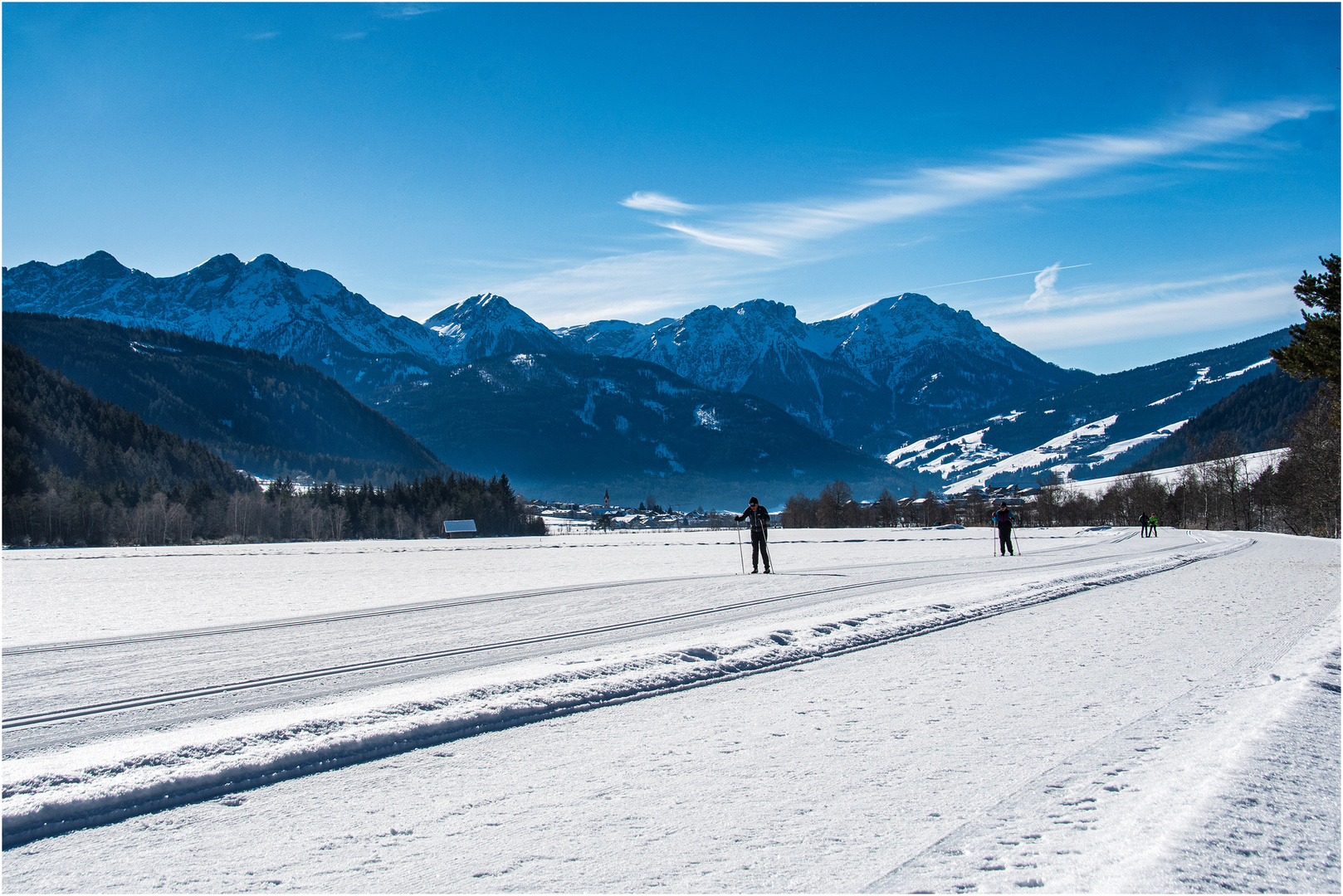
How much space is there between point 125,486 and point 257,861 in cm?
13044

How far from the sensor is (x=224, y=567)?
32.0 m

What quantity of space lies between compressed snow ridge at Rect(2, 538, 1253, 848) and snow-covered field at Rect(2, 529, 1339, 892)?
0.03 meters

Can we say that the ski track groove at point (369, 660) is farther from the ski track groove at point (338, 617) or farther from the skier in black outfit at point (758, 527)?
the skier in black outfit at point (758, 527)

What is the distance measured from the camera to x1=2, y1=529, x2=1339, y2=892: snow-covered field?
13.4ft

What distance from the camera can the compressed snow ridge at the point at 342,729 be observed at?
16.9 ft

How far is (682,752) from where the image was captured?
19.6ft

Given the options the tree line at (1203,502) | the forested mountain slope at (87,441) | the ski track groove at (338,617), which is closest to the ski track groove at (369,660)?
the ski track groove at (338,617)

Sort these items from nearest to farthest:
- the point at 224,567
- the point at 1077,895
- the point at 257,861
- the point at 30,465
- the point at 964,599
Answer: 1. the point at 1077,895
2. the point at 257,861
3. the point at 964,599
4. the point at 224,567
5. the point at 30,465

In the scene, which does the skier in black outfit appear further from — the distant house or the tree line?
the distant house

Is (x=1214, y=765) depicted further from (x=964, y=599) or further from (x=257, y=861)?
(x=964, y=599)

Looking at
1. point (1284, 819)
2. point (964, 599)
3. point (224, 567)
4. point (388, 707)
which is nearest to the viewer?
point (1284, 819)

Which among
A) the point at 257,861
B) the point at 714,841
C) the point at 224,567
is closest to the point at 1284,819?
the point at 714,841

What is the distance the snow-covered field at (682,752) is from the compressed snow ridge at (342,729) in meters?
0.03

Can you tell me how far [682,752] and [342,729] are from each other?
9.06ft
